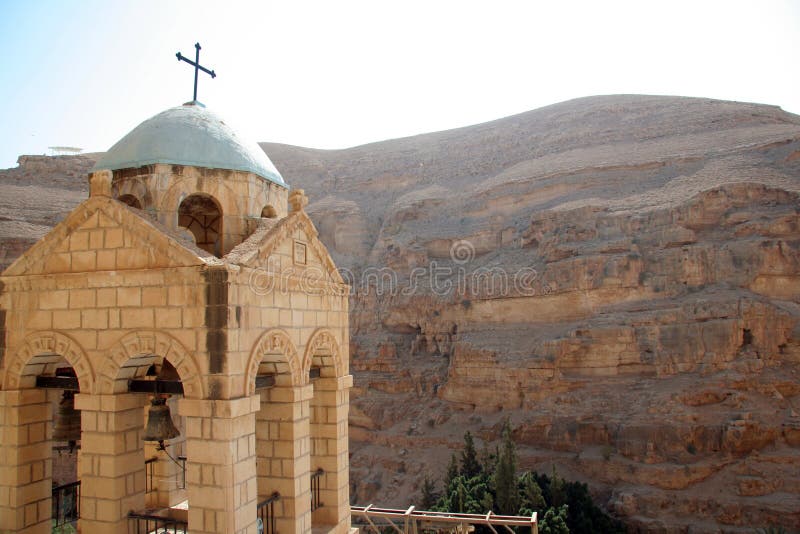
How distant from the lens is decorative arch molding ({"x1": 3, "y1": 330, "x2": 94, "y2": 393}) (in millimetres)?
5637

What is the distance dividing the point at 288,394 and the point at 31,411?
2469 millimetres

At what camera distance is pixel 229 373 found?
17.0 feet

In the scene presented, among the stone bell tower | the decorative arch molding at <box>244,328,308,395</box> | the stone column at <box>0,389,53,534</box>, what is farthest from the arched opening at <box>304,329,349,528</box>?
the stone column at <box>0,389,53,534</box>

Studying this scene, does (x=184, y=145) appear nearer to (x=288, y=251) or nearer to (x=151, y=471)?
(x=288, y=251)

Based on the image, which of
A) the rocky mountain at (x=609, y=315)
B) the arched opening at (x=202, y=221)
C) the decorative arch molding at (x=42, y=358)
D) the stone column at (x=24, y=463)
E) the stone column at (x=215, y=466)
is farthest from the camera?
the rocky mountain at (x=609, y=315)

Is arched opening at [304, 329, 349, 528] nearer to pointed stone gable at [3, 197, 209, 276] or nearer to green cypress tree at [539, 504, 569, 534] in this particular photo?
pointed stone gable at [3, 197, 209, 276]

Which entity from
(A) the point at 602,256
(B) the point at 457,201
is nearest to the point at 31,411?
(A) the point at 602,256

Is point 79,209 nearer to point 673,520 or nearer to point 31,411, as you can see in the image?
point 31,411

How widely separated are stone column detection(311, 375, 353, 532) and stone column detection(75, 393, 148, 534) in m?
2.15

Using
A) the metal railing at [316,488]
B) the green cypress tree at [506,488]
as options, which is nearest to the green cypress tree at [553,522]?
the green cypress tree at [506,488]

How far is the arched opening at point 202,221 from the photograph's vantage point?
24.4 ft

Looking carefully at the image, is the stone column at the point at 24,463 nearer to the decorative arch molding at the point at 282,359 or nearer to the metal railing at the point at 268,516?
the metal railing at the point at 268,516

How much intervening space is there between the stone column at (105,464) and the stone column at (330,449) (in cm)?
215

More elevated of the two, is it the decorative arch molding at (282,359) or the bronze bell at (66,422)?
the decorative arch molding at (282,359)
